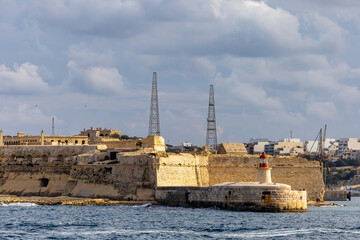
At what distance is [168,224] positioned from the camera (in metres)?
48.1

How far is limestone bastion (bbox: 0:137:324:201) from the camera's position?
64.3 metres

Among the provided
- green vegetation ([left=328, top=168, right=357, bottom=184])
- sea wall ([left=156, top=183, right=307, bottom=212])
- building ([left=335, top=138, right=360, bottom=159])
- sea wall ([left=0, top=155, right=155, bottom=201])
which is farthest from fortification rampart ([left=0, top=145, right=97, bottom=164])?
building ([left=335, top=138, right=360, bottom=159])

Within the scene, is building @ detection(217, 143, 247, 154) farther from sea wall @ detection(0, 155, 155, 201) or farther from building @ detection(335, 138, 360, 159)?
building @ detection(335, 138, 360, 159)

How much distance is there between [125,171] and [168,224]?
57.7 feet


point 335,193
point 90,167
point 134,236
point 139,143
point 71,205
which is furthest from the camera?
point 335,193

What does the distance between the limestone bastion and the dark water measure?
4993 millimetres

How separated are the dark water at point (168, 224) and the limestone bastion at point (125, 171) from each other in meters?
4.99

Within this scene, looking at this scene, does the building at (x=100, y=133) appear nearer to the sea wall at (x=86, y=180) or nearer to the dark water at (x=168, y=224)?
the sea wall at (x=86, y=180)

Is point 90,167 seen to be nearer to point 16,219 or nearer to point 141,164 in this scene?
point 141,164

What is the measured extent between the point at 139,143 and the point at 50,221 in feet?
119

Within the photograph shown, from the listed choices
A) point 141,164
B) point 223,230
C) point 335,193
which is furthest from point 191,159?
point 335,193

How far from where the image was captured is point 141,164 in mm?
64312

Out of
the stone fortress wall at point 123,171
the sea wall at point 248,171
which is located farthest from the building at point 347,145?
the stone fortress wall at point 123,171

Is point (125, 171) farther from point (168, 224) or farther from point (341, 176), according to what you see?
point (341, 176)
